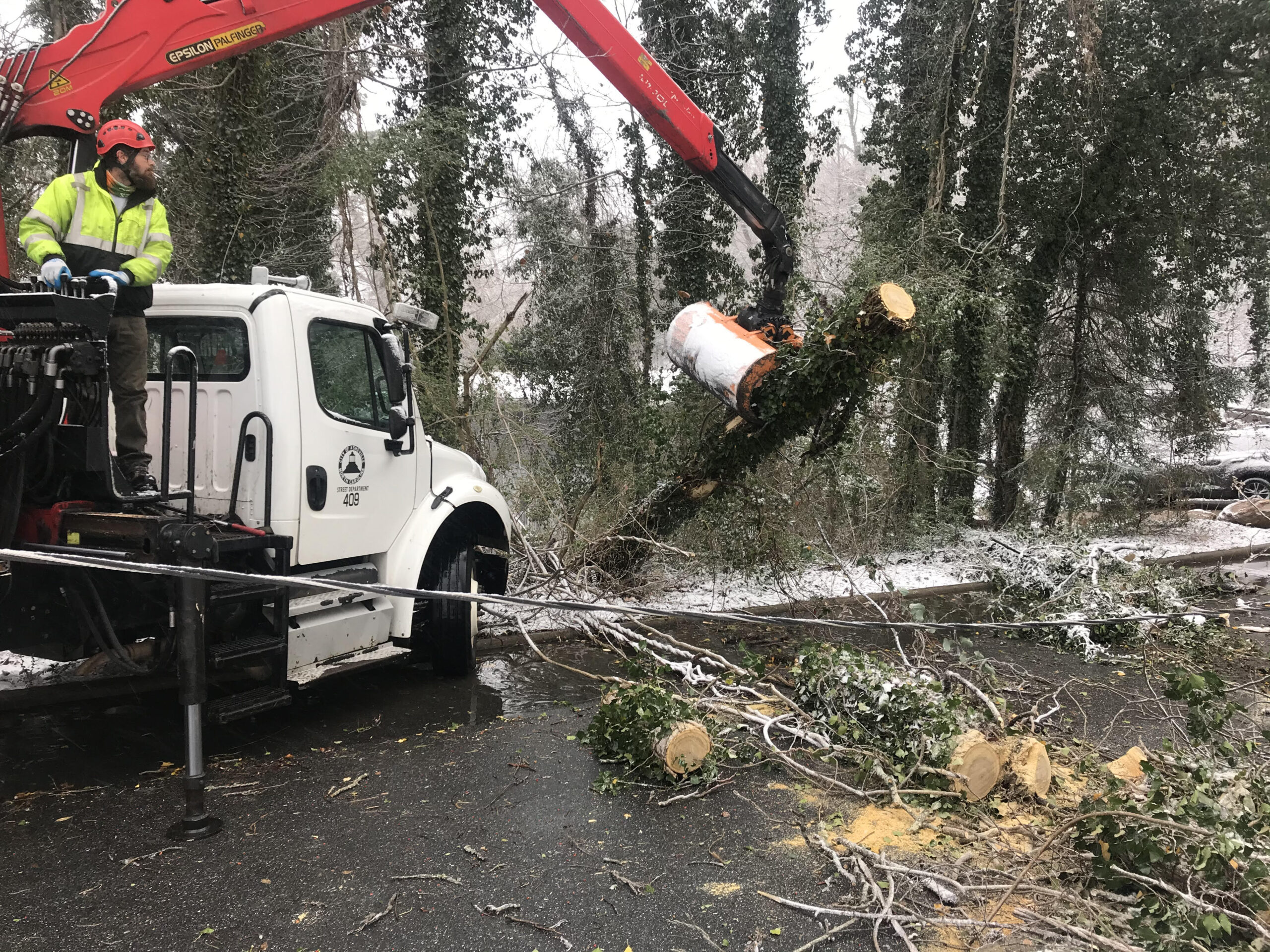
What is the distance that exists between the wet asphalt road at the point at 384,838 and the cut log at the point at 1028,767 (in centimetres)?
81

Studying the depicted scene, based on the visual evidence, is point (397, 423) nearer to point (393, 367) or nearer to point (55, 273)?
point (393, 367)

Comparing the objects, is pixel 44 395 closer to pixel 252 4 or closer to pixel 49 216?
pixel 49 216

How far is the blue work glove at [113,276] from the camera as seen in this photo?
12.3 ft

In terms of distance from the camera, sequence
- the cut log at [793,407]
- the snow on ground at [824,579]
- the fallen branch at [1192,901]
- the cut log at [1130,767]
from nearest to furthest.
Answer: the fallen branch at [1192,901] → the cut log at [1130,767] → the snow on ground at [824,579] → the cut log at [793,407]

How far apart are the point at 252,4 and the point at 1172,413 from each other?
13743 millimetres

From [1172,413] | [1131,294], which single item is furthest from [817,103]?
[1172,413]

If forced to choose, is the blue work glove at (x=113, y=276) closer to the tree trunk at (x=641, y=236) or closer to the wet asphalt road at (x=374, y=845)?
the wet asphalt road at (x=374, y=845)

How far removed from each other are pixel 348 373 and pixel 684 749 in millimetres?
2950

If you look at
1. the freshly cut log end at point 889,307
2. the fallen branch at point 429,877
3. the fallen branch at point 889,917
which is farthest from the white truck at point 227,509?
the freshly cut log end at point 889,307

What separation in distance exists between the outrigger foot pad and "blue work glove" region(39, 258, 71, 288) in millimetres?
2232

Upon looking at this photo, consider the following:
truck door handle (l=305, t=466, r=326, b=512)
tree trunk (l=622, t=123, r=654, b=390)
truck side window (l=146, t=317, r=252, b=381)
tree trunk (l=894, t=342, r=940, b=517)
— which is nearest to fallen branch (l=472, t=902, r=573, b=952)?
truck door handle (l=305, t=466, r=326, b=512)

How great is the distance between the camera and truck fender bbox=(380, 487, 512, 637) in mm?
5184

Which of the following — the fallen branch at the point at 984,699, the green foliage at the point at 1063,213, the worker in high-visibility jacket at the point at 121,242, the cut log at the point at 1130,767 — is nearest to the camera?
the cut log at the point at 1130,767

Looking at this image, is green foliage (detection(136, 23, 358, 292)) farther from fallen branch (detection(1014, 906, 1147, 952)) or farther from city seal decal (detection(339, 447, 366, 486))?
fallen branch (detection(1014, 906, 1147, 952))
